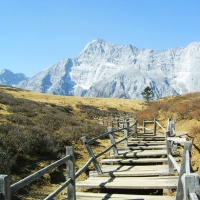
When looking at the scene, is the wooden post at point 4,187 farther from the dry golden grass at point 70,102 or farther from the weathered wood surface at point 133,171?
the dry golden grass at point 70,102

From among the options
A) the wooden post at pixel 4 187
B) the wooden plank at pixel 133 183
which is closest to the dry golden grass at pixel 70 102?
the wooden plank at pixel 133 183

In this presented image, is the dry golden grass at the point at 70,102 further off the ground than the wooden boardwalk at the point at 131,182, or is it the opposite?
the dry golden grass at the point at 70,102

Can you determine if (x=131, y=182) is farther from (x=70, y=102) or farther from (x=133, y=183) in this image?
(x=70, y=102)

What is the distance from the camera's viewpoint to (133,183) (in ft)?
30.2

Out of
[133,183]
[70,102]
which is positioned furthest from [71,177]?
[70,102]

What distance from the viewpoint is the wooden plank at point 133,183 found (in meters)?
8.77

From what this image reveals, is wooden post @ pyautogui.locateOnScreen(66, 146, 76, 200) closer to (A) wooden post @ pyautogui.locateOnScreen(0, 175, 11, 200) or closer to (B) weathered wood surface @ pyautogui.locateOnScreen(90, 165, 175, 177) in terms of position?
(B) weathered wood surface @ pyautogui.locateOnScreen(90, 165, 175, 177)

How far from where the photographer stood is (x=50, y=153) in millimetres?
14523

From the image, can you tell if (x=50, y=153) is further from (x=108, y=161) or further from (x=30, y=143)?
(x=108, y=161)

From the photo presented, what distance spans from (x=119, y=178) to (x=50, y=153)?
519cm

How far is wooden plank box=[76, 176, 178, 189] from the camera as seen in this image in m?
8.77

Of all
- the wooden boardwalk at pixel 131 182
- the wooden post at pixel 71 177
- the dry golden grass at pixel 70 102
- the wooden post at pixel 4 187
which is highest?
the dry golden grass at pixel 70 102

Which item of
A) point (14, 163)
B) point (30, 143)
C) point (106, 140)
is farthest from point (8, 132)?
point (106, 140)

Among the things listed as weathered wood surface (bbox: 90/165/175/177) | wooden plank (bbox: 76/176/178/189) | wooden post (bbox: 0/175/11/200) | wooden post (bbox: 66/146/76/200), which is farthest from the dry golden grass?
wooden post (bbox: 0/175/11/200)
